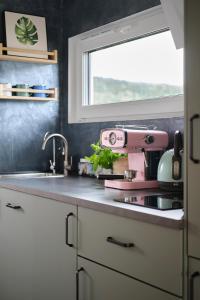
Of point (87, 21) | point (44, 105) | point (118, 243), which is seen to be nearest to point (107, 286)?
point (118, 243)

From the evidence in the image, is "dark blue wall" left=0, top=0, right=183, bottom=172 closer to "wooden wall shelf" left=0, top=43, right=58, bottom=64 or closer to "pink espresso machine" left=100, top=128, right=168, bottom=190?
"wooden wall shelf" left=0, top=43, right=58, bottom=64

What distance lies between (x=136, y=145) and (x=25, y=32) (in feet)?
4.84

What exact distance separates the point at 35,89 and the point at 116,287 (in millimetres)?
1915

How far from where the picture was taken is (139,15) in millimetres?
2750

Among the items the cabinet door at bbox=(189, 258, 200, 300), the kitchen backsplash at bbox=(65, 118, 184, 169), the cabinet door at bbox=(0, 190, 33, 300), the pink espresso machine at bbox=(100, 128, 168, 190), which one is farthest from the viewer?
the kitchen backsplash at bbox=(65, 118, 184, 169)

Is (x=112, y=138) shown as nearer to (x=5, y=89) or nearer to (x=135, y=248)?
(x=135, y=248)

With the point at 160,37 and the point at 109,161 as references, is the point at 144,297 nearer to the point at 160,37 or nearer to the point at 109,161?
the point at 109,161

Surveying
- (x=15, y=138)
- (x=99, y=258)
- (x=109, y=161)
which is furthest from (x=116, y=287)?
(x=15, y=138)

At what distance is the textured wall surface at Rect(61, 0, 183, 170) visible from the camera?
283 cm

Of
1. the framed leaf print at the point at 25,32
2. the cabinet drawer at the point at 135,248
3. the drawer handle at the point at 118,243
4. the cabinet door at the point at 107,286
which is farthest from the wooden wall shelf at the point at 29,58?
the drawer handle at the point at 118,243

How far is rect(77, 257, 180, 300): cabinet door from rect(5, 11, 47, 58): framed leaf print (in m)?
1.86

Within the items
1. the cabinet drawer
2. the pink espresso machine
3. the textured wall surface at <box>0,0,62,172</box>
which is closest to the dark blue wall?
the textured wall surface at <box>0,0,62,172</box>

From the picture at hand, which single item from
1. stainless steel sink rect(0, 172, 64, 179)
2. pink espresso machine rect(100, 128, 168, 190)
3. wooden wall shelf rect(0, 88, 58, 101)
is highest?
wooden wall shelf rect(0, 88, 58, 101)

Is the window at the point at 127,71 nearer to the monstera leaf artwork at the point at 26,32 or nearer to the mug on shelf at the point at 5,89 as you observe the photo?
the monstera leaf artwork at the point at 26,32
